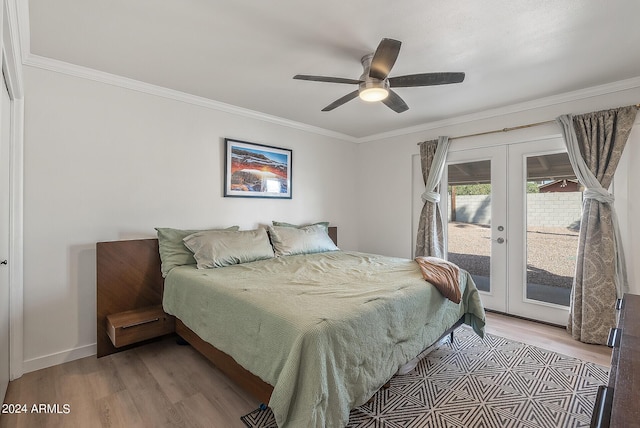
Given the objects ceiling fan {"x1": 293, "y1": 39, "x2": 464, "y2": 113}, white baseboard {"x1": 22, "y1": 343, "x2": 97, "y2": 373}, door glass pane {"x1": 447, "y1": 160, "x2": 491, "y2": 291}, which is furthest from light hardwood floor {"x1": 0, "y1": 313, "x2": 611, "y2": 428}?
ceiling fan {"x1": 293, "y1": 39, "x2": 464, "y2": 113}

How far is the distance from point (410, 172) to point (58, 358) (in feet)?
14.2

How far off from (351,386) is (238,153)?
9.16ft

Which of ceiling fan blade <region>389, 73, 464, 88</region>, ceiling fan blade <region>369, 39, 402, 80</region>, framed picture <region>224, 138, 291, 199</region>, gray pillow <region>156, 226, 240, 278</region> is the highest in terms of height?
ceiling fan blade <region>369, 39, 402, 80</region>

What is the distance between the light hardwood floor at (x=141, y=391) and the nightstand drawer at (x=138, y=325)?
0.19 metres

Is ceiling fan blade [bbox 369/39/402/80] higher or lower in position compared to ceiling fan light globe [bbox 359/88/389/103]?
higher

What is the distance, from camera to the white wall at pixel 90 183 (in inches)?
93.5

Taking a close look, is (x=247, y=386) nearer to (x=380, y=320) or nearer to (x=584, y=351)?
(x=380, y=320)

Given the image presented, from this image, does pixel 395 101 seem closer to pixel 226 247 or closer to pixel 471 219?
pixel 226 247

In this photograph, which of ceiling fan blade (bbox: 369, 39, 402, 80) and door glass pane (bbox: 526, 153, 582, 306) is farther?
door glass pane (bbox: 526, 153, 582, 306)

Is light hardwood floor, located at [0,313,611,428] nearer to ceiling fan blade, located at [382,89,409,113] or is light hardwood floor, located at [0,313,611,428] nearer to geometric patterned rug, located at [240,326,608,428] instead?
geometric patterned rug, located at [240,326,608,428]

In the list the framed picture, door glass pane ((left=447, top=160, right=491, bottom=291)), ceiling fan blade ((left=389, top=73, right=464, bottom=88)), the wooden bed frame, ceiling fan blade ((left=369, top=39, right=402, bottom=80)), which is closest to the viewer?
ceiling fan blade ((left=369, top=39, right=402, bottom=80))

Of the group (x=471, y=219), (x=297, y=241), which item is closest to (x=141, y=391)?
(x=297, y=241)

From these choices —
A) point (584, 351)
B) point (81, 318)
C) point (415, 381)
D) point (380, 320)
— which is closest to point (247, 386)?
point (380, 320)

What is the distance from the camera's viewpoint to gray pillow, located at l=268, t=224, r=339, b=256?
3.40 m
